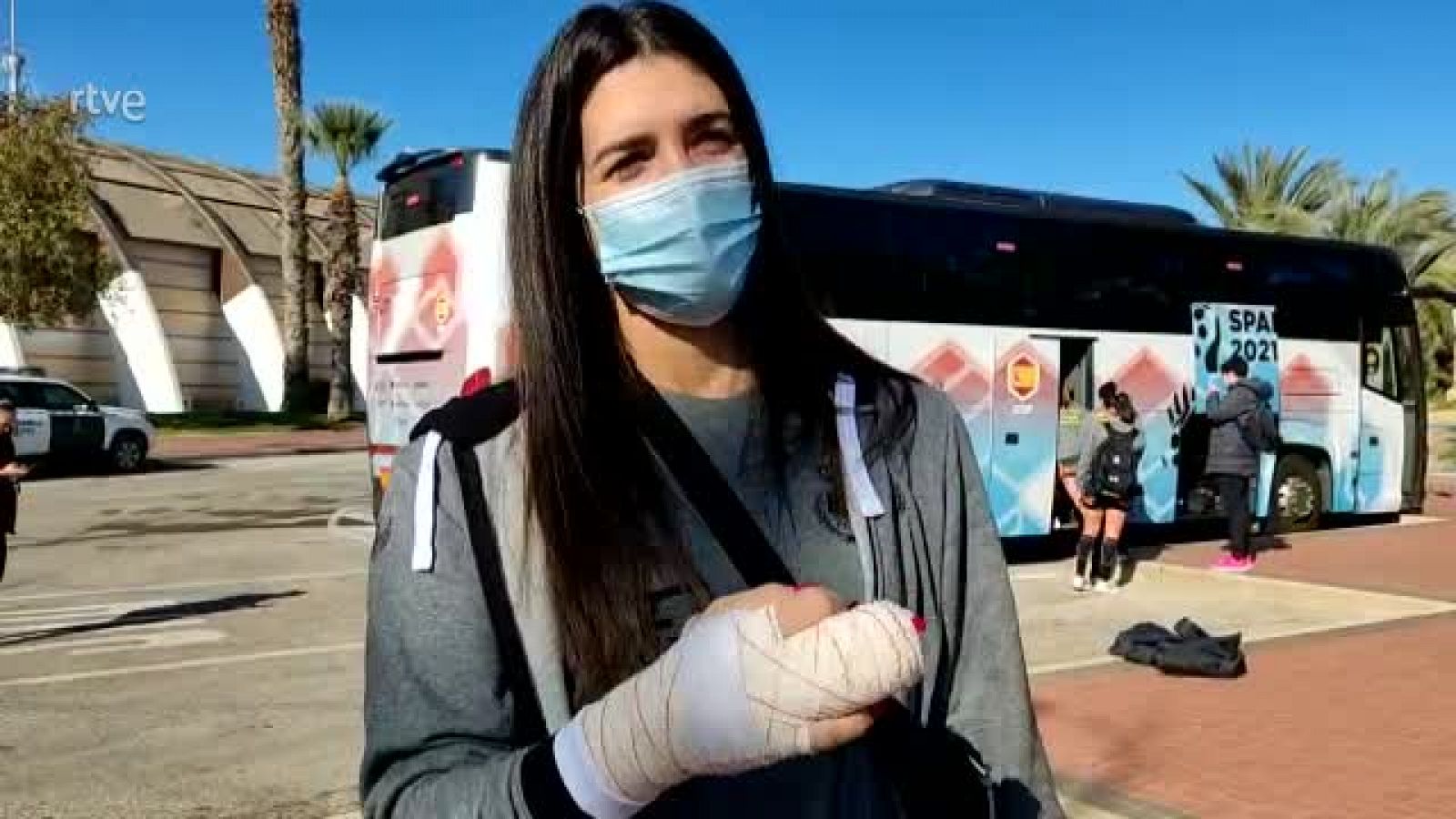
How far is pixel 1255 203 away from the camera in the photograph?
3975 cm

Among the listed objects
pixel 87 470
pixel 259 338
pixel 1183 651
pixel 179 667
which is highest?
pixel 259 338

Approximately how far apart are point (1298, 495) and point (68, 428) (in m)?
18.6

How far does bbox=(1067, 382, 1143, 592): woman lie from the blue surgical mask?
982cm

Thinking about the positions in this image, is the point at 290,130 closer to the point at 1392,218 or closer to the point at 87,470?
the point at 87,470

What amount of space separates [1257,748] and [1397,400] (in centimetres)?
1107

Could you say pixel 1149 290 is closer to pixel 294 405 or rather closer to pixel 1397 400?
pixel 1397 400

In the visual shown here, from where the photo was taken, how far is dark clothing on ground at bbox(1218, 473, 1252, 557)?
1202 centimetres

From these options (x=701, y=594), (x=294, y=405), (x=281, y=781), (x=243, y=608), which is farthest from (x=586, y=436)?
(x=294, y=405)

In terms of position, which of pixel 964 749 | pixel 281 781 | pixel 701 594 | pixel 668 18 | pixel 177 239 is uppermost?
pixel 177 239

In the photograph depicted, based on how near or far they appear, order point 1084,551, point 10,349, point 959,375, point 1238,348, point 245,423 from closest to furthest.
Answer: point 1084,551 < point 959,375 < point 1238,348 < point 245,423 < point 10,349

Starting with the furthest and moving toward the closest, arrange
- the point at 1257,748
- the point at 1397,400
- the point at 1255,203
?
1. the point at 1255,203
2. the point at 1397,400
3. the point at 1257,748

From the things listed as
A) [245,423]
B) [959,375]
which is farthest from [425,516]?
[245,423]

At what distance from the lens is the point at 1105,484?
11.1 m

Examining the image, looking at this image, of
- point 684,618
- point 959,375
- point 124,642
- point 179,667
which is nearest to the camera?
point 684,618
